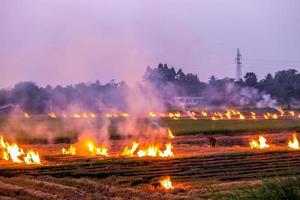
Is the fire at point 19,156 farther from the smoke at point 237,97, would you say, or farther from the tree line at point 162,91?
the smoke at point 237,97

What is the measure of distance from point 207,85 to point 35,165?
362 feet

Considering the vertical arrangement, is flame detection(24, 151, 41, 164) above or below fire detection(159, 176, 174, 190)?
above

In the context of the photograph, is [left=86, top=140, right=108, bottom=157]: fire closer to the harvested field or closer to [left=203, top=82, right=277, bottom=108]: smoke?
the harvested field

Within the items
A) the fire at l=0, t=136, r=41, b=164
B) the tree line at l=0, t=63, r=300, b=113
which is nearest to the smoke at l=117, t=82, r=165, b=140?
the tree line at l=0, t=63, r=300, b=113

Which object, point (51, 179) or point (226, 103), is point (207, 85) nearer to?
point (226, 103)

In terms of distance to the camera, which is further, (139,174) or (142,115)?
(142,115)

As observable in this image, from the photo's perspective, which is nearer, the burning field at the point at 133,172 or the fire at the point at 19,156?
the burning field at the point at 133,172

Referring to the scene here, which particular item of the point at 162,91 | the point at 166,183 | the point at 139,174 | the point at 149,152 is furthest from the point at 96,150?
the point at 162,91

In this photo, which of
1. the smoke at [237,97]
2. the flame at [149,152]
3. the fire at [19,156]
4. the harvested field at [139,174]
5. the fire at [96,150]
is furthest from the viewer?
the smoke at [237,97]

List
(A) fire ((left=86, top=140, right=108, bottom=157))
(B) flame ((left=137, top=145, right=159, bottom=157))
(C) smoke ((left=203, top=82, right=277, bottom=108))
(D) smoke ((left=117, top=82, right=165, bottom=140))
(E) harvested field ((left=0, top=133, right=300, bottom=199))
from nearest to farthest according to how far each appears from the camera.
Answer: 1. (E) harvested field ((left=0, top=133, right=300, bottom=199))
2. (B) flame ((left=137, top=145, right=159, bottom=157))
3. (A) fire ((left=86, top=140, right=108, bottom=157))
4. (D) smoke ((left=117, top=82, right=165, bottom=140))
5. (C) smoke ((left=203, top=82, right=277, bottom=108))

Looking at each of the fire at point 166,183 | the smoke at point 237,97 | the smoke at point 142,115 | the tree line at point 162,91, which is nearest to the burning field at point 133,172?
the fire at point 166,183

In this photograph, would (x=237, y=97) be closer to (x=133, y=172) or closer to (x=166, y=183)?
(x=133, y=172)

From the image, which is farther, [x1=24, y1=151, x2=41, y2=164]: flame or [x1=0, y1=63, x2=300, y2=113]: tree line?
[x1=0, y1=63, x2=300, y2=113]: tree line

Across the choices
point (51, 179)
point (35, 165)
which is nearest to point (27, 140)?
point (35, 165)
